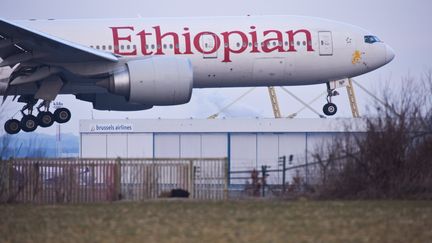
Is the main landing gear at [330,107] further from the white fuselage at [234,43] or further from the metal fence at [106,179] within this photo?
the metal fence at [106,179]

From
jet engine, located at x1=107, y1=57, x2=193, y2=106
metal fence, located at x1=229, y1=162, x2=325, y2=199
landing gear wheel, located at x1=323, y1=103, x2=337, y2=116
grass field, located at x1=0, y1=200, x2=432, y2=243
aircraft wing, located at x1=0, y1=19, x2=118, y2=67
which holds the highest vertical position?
aircraft wing, located at x1=0, y1=19, x2=118, y2=67

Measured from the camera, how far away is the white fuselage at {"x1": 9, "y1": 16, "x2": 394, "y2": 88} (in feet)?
134

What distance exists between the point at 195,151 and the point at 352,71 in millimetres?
13045

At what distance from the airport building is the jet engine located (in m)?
10.7

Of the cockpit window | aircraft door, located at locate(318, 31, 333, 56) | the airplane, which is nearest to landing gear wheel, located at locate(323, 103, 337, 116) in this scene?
the airplane

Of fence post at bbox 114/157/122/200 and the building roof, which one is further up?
the building roof

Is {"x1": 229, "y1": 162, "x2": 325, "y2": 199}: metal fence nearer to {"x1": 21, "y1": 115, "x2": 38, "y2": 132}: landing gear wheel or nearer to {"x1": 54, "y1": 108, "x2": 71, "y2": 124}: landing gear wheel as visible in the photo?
{"x1": 54, "y1": 108, "x2": 71, "y2": 124}: landing gear wheel

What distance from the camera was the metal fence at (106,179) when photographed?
29.2 m

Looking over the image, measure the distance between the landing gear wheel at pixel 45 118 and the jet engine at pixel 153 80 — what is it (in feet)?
16.9

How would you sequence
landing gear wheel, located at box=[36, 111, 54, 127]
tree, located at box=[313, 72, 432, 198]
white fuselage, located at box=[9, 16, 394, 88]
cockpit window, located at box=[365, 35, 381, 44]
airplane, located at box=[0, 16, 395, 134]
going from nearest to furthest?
1. tree, located at box=[313, 72, 432, 198]
2. airplane, located at box=[0, 16, 395, 134]
3. white fuselage, located at box=[9, 16, 394, 88]
4. landing gear wheel, located at box=[36, 111, 54, 127]
5. cockpit window, located at box=[365, 35, 381, 44]

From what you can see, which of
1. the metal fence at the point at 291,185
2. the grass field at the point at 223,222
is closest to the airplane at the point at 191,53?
the metal fence at the point at 291,185

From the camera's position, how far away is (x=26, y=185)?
29.4 meters

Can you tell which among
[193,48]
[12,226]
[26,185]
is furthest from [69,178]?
[193,48]

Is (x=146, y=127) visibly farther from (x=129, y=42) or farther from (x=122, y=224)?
(x=122, y=224)
